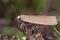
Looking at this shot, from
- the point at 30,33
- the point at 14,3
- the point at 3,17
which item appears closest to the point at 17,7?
the point at 14,3

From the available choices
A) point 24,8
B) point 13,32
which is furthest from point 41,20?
point 24,8

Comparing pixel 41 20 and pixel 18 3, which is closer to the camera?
pixel 41 20

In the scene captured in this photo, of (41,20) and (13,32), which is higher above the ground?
(41,20)

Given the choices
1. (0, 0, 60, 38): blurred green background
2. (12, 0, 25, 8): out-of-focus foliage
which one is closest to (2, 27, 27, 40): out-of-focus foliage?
(0, 0, 60, 38): blurred green background

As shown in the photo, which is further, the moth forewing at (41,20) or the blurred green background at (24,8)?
the blurred green background at (24,8)

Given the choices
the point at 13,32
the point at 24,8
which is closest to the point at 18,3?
the point at 24,8

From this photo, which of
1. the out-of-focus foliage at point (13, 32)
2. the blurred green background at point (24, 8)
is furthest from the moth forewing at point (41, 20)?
the blurred green background at point (24, 8)

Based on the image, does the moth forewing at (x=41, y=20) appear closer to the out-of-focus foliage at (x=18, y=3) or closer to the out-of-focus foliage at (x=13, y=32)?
the out-of-focus foliage at (x=13, y=32)

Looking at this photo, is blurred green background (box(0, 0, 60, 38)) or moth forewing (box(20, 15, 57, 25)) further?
blurred green background (box(0, 0, 60, 38))

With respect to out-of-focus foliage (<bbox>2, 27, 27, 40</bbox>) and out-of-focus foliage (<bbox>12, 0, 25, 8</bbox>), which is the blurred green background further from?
out-of-focus foliage (<bbox>2, 27, 27, 40</bbox>)

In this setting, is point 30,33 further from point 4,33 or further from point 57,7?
point 57,7

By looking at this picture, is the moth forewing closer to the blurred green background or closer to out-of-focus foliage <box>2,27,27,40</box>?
out-of-focus foliage <box>2,27,27,40</box>

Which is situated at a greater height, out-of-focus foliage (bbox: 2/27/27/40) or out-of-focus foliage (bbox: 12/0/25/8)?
out-of-focus foliage (bbox: 12/0/25/8)

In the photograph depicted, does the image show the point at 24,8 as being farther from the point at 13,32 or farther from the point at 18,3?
the point at 13,32
